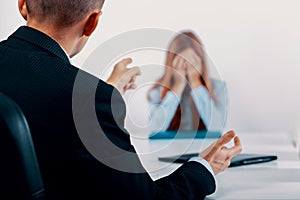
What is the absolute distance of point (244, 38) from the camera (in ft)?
12.1

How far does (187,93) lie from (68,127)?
214cm

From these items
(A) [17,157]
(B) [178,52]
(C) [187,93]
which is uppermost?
(A) [17,157]

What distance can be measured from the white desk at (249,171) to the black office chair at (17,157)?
1.68ft

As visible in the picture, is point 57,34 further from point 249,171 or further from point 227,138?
point 249,171

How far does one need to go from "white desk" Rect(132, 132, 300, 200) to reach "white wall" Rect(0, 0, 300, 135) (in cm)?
109

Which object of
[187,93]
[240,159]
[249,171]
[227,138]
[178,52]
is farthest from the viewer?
[178,52]

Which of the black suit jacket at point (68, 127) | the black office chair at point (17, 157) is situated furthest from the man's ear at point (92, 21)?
the black office chair at point (17, 157)

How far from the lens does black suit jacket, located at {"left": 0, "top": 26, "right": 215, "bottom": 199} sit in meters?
1.14

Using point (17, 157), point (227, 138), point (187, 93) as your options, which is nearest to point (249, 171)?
point (227, 138)

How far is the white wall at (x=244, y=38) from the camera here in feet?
12.1

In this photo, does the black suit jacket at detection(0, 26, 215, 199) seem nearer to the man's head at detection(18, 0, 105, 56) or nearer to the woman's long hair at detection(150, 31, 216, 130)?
the man's head at detection(18, 0, 105, 56)

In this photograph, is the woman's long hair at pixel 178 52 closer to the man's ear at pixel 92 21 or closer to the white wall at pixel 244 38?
the white wall at pixel 244 38

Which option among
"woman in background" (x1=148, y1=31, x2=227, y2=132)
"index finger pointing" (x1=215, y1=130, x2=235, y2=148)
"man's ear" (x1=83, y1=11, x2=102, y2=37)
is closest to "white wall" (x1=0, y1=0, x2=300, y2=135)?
"woman in background" (x1=148, y1=31, x2=227, y2=132)

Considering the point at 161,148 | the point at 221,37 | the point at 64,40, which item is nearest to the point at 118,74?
the point at 161,148
